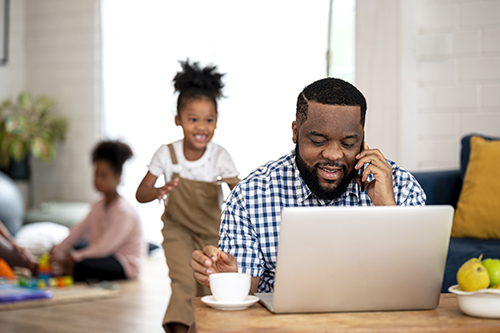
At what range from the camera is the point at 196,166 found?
2357mm

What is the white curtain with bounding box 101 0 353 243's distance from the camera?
14.6 feet

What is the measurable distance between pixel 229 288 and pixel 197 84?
152 cm

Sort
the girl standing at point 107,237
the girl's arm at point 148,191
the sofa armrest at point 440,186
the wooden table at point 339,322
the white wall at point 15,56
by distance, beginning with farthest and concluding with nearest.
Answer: the white wall at point 15,56
the girl standing at point 107,237
the sofa armrest at point 440,186
the girl's arm at point 148,191
the wooden table at point 339,322

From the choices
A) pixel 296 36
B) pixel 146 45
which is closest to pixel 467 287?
pixel 296 36

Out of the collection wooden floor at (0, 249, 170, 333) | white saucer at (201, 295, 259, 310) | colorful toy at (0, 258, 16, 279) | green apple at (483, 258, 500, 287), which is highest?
green apple at (483, 258, 500, 287)

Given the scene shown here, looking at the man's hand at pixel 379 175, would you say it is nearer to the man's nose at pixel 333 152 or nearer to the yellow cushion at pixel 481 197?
the man's nose at pixel 333 152

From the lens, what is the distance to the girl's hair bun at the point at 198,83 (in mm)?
2422

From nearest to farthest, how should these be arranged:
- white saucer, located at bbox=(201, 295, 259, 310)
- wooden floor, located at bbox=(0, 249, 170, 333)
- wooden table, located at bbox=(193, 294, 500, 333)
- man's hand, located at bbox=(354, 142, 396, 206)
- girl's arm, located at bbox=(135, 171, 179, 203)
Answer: wooden table, located at bbox=(193, 294, 500, 333)
white saucer, located at bbox=(201, 295, 259, 310)
man's hand, located at bbox=(354, 142, 396, 206)
girl's arm, located at bbox=(135, 171, 179, 203)
wooden floor, located at bbox=(0, 249, 170, 333)

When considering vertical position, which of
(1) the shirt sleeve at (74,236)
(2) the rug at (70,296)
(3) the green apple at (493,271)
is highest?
(3) the green apple at (493,271)

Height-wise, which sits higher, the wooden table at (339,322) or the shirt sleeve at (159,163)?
the shirt sleeve at (159,163)

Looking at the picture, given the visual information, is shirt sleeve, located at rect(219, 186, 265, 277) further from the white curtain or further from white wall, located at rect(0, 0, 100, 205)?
white wall, located at rect(0, 0, 100, 205)

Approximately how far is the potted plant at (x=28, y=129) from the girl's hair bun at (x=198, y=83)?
129 inches

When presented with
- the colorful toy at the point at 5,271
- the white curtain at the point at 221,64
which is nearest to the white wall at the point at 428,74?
the white curtain at the point at 221,64

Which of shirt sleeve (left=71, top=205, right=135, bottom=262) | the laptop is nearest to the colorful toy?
shirt sleeve (left=71, top=205, right=135, bottom=262)
